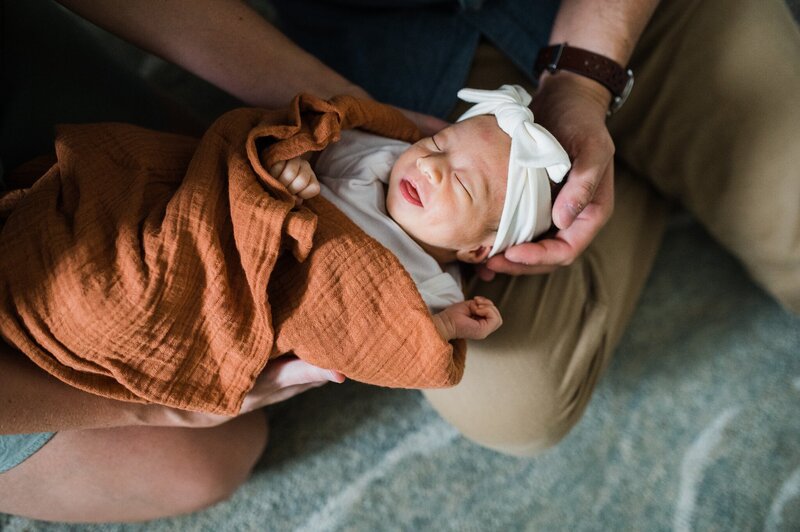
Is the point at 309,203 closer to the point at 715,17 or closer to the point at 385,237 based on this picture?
the point at 385,237

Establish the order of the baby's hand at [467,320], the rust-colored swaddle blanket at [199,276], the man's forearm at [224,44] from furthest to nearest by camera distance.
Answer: the man's forearm at [224,44] → the baby's hand at [467,320] → the rust-colored swaddle blanket at [199,276]

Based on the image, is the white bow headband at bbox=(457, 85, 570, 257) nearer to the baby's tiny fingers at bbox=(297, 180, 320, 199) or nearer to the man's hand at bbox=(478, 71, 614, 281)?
the man's hand at bbox=(478, 71, 614, 281)

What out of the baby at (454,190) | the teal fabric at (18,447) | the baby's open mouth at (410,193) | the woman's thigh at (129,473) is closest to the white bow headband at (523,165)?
the baby at (454,190)

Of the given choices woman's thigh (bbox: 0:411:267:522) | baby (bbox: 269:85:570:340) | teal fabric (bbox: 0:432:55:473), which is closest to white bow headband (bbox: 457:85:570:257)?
baby (bbox: 269:85:570:340)

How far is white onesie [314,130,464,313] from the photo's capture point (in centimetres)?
89

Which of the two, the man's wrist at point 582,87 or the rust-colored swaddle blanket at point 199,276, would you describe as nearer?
the rust-colored swaddle blanket at point 199,276

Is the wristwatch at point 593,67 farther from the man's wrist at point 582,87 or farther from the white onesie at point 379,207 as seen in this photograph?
the white onesie at point 379,207

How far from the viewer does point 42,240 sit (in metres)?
0.72

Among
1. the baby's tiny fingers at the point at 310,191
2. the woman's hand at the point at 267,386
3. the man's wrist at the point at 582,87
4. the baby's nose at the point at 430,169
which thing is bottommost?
the woman's hand at the point at 267,386

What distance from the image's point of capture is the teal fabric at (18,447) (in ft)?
2.74

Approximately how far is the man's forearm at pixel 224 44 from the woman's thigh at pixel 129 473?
56cm

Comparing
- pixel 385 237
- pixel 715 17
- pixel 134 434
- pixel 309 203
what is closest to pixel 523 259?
pixel 385 237

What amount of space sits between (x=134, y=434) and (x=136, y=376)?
24 cm

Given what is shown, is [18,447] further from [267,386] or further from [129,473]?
[267,386]
